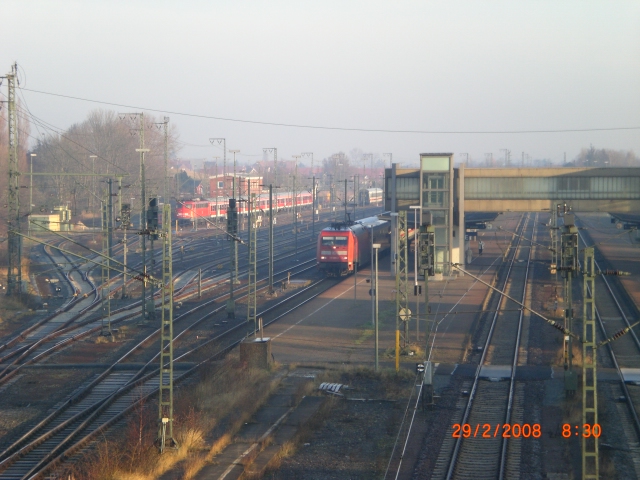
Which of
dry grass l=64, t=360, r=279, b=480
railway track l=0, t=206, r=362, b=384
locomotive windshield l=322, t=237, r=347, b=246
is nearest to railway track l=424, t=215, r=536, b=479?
dry grass l=64, t=360, r=279, b=480

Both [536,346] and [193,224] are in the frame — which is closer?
[536,346]

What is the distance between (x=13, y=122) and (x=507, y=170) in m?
19.9

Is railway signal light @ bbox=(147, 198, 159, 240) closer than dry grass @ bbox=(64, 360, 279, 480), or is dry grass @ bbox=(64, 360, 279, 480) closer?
dry grass @ bbox=(64, 360, 279, 480)

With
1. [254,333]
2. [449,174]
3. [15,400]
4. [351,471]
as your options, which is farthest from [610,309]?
[15,400]

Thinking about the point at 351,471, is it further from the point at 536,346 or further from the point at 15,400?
the point at 536,346

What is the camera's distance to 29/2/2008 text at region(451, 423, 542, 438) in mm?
11648

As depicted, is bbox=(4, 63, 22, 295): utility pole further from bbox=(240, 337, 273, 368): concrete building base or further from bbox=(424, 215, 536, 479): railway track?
bbox=(424, 215, 536, 479): railway track

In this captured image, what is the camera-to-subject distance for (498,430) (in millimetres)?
11945

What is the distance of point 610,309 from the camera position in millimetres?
24969

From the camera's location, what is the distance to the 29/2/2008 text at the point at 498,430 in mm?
11648

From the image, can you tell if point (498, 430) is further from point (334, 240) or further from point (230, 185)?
point (230, 185)

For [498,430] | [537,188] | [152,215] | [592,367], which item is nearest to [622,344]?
[498,430]

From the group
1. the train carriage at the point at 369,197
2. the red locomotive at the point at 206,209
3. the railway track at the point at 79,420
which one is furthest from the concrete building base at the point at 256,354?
the train carriage at the point at 369,197

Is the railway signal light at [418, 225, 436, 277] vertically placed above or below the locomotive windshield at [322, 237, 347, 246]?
above
